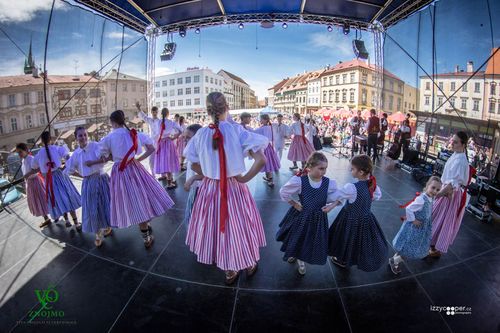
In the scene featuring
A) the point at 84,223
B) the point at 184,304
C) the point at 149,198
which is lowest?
the point at 184,304

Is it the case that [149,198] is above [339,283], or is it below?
above

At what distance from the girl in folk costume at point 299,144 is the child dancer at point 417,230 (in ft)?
12.5

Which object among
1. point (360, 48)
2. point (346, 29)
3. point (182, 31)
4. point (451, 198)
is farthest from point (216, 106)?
point (360, 48)

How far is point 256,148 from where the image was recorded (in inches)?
71.2

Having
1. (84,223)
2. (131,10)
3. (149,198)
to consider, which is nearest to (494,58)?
(149,198)

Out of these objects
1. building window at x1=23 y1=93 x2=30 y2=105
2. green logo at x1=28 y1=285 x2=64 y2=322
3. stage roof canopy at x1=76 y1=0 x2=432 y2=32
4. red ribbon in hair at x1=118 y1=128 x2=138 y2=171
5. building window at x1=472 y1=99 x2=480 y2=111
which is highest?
stage roof canopy at x1=76 y1=0 x2=432 y2=32

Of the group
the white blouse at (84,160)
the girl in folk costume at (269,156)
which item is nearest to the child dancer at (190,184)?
the white blouse at (84,160)

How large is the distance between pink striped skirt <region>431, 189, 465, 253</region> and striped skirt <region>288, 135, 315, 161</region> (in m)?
3.65

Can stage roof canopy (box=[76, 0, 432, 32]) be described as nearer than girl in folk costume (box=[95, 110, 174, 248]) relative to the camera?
No

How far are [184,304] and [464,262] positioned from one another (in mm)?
2952

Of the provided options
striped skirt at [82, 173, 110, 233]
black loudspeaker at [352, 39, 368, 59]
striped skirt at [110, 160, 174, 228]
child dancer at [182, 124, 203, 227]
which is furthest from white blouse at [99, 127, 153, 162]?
black loudspeaker at [352, 39, 368, 59]

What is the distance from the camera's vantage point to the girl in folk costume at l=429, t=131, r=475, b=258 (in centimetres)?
247

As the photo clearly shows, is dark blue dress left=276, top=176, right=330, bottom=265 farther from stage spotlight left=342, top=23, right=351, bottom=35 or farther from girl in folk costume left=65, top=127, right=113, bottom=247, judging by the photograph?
stage spotlight left=342, top=23, right=351, bottom=35

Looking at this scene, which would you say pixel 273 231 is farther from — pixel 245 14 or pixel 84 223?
pixel 245 14
